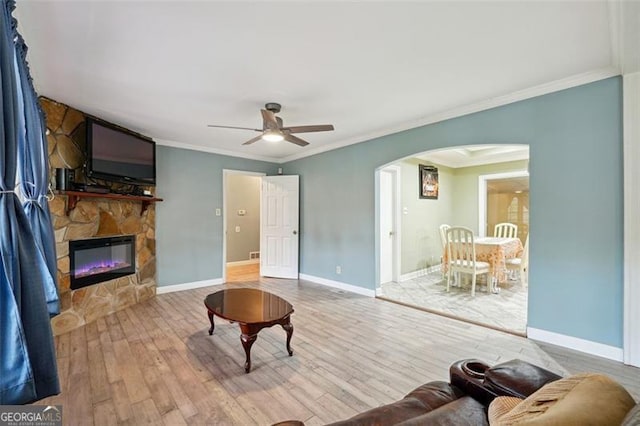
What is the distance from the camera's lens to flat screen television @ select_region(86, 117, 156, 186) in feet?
10.8

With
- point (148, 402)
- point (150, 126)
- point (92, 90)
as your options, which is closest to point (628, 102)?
point (148, 402)

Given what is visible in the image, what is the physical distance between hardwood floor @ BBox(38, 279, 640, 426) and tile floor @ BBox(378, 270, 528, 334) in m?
0.32

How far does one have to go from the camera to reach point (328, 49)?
2105 mm

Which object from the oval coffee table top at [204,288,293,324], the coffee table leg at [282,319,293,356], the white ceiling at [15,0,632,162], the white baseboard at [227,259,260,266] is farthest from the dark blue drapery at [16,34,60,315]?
the white baseboard at [227,259,260,266]

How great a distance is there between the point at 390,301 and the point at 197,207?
11.7 ft

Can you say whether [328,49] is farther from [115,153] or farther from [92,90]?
[115,153]

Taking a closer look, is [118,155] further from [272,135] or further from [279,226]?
[279,226]

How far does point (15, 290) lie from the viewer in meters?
1.18

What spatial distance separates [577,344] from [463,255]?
6.09 ft

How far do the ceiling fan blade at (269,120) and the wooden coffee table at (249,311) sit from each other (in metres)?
1.74

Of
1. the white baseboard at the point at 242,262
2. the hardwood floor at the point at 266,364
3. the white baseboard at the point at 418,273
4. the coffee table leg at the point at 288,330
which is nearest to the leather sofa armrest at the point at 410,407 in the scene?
the hardwood floor at the point at 266,364

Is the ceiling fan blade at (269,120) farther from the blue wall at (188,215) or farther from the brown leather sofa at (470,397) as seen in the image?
the blue wall at (188,215)

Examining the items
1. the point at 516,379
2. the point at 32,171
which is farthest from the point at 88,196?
the point at 516,379

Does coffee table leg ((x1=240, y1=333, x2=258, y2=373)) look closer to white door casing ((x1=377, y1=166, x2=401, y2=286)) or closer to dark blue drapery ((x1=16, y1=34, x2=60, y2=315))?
dark blue drapery ((x1=16, y1=34, x2=60, y2=315))
